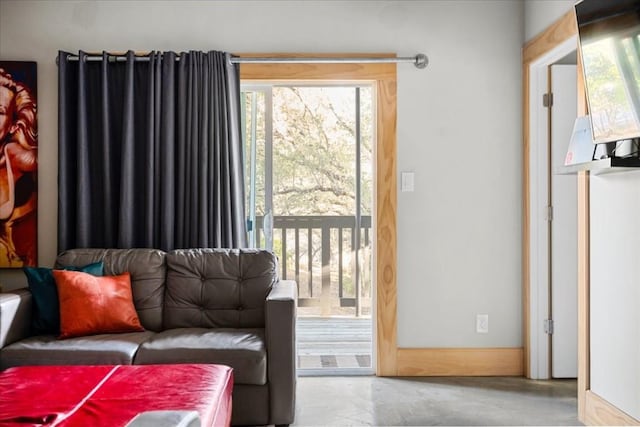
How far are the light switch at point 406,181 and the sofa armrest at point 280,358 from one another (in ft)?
4.27

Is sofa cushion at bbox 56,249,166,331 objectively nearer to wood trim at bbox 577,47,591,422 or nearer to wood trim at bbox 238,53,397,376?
wood trim at bbox 238,53,397,376

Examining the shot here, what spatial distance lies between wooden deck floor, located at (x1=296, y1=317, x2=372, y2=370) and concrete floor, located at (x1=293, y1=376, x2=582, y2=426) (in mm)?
320

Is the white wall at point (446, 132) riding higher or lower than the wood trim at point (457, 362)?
higher

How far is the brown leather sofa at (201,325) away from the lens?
272 cm

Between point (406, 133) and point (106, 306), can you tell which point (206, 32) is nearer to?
point (406, 133)

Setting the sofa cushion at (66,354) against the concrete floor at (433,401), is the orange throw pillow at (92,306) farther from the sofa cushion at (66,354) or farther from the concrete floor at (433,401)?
the concrete floor at (433,401)

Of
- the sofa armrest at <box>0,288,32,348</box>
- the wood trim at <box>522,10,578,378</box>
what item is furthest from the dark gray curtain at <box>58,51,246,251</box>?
the wood trim at <box>522,10,578,378</box>

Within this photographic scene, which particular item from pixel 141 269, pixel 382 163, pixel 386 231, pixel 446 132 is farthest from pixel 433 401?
pixel 141 269

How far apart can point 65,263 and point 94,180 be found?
0.58 meters

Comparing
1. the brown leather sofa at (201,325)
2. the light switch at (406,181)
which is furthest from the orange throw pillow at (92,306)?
the light switch at (406,181)

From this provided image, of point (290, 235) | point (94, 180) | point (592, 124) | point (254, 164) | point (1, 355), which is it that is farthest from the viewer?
point (290, 235)

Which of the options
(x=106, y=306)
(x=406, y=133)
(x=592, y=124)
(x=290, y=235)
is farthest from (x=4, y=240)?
(x=592, y=124)

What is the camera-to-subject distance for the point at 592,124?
8.16 ft

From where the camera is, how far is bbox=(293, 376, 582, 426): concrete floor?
2902 millimetres
